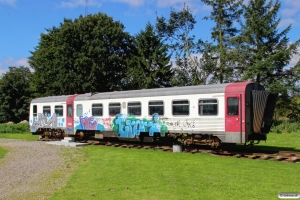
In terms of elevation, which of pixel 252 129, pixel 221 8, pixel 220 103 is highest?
pixel 221 8

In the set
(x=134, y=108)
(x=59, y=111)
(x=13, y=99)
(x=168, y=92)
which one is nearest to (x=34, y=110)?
(x=59, y=111)

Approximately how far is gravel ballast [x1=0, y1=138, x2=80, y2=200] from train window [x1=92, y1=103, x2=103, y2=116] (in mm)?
4746

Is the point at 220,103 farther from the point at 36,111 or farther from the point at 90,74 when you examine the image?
the point at 90,74

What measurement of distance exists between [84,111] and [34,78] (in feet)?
85.1

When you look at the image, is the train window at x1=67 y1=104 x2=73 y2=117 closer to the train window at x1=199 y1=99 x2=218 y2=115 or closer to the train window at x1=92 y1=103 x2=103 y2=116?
the train window at x1=92 y1=103 x2=103 y2=116

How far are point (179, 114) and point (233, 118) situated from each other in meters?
3.05

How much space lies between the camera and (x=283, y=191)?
8.58 metres

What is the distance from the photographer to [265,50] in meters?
34.0

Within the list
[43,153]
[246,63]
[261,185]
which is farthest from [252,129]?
[246,63]

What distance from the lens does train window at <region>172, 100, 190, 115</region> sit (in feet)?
55.0

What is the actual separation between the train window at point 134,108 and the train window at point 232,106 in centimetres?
562

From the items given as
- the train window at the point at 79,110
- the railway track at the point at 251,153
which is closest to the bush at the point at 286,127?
the railway track at the point at 251,153

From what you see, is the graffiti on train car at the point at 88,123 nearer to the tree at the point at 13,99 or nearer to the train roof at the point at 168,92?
the train roof at the point at 168,92

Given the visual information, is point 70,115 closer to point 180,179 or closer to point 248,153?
point 248,153
